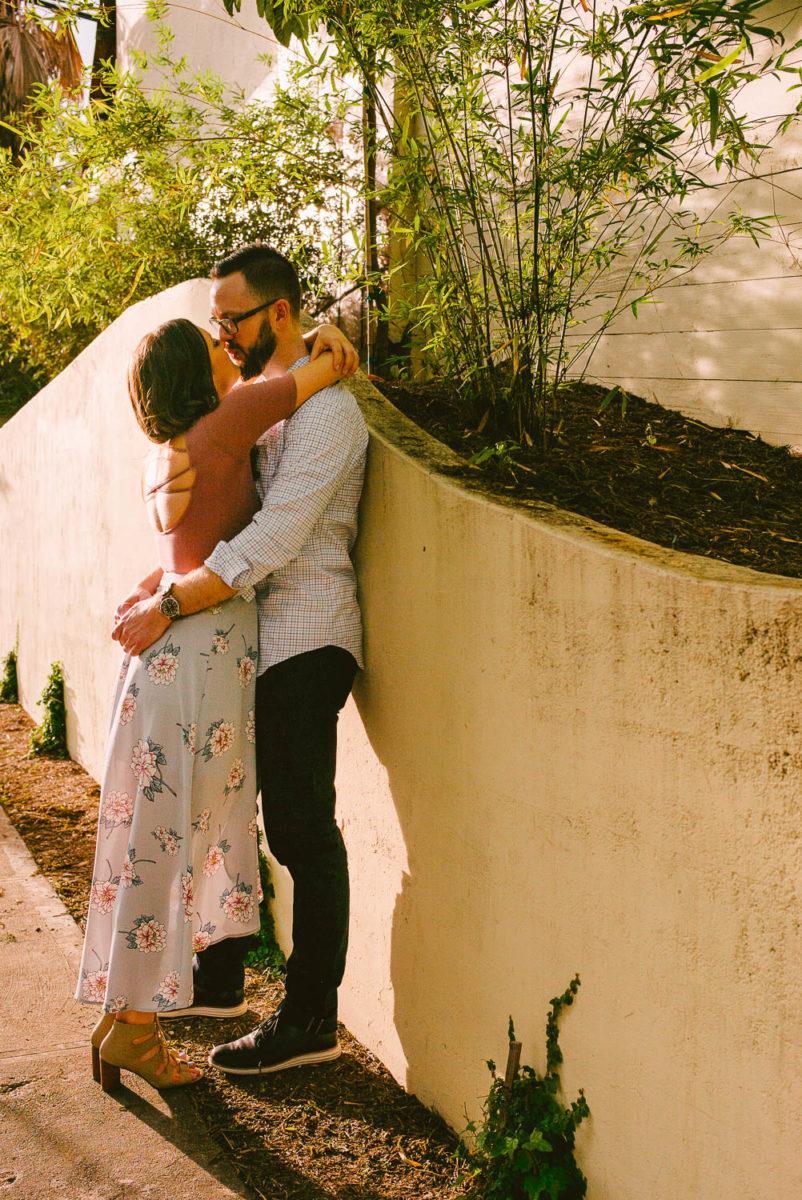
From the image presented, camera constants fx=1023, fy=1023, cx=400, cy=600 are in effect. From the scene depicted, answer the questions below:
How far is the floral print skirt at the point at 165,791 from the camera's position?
2783 mm

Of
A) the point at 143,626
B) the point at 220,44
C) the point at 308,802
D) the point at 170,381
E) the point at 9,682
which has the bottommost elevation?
the point at 9,682

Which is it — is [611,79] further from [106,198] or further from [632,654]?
[106,198]

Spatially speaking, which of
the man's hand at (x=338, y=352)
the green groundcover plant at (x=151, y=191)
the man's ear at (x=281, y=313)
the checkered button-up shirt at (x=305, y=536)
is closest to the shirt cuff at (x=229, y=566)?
the checkered button-up shirt at (x=305, y=536)

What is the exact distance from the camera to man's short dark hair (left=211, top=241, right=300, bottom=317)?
9.66ft

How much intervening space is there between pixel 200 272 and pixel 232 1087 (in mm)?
4380

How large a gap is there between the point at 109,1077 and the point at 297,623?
4.62ft

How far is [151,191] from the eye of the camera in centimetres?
531

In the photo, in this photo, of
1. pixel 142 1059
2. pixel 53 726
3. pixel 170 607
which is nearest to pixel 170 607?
pixel 170 607

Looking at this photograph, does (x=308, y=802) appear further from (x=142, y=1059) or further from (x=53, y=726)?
(x=53, y=726)

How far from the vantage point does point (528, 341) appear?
294cm

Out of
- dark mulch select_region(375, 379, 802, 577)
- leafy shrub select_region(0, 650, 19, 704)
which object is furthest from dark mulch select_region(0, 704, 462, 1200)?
leafy shrub select_region(0, 650, 19, 704)

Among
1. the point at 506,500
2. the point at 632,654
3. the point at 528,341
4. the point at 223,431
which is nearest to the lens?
the point at 632,654

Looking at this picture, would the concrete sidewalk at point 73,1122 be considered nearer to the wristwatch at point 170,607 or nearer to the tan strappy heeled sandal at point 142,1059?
the tan strappy heeled sandal at point 142,1059

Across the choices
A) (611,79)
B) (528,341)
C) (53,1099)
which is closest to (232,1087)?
(53,1099)
